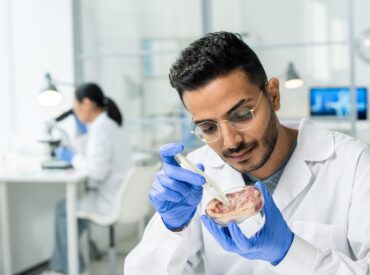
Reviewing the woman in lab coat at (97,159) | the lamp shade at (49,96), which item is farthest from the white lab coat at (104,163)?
the lamp shade at (49,96)

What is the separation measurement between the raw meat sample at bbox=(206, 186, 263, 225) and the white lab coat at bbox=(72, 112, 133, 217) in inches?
74.1

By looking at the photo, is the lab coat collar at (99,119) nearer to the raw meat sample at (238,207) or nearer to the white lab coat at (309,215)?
the white lab coat at (309,215)

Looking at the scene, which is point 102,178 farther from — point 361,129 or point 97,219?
point 361,129

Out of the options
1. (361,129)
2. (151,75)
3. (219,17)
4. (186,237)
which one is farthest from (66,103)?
(186,237)

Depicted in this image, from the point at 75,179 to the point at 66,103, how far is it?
1.18 metres

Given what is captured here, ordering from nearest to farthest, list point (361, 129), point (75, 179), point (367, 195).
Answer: point (367, 195)
point (75, 179)
point (361, 129)

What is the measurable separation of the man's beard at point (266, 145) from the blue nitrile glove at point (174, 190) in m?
0.10

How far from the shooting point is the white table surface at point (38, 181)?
2.76 meters

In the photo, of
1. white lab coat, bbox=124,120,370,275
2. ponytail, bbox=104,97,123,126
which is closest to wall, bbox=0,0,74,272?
ponytail, bbox=104,97,123,126

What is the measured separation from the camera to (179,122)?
11.7 feet

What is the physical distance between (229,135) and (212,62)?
0.55 feet

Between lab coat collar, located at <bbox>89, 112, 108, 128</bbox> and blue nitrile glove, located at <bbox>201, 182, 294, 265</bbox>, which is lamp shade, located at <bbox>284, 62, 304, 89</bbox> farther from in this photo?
blue nitrile glove, located at <bbox>201, 182, 294, 265</bbox>

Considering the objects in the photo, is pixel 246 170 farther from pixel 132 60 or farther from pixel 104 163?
pixel 132 60

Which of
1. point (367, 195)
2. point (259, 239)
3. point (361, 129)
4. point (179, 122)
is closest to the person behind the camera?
point (259, 239)
